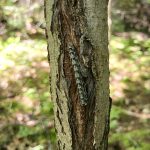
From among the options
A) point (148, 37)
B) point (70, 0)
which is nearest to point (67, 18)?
point (70, 0)

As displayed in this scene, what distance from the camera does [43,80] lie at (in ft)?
14.3

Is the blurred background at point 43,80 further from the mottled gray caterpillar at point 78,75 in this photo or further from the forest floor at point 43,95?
the mottled gray caterpillar at point 78,75

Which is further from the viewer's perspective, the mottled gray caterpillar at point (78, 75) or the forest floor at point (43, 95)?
the forest floor at point (43, 95)

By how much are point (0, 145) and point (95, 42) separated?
2401 millimetres

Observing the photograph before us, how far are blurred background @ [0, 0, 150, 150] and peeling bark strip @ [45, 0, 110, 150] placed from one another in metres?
0.99

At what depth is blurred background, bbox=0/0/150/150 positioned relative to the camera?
3.40 meters

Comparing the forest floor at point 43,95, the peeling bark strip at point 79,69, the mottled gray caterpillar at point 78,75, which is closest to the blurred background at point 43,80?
the forest floor at point 43,95

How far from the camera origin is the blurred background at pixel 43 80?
11.1 feet

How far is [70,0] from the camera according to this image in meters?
1.10

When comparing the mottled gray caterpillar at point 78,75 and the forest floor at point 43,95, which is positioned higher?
the mottled gray caterpillar at point 78,75

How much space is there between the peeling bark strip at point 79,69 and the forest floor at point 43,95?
1642mm

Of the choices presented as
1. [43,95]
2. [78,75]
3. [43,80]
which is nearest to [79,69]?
[78,75]

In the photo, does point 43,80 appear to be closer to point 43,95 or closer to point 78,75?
point 43,95

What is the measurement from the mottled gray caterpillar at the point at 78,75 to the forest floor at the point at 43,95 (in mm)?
1774
